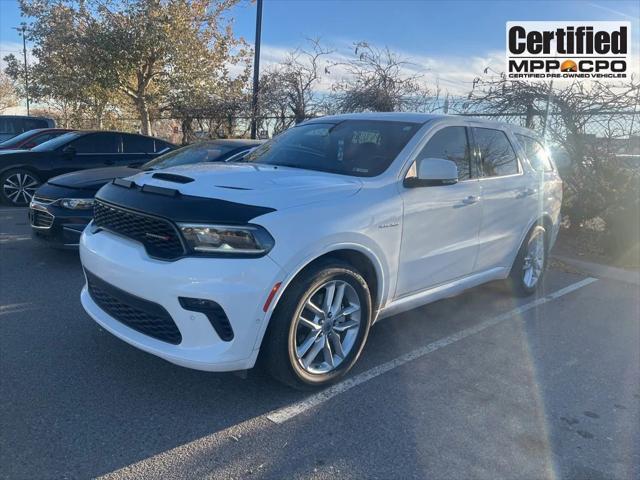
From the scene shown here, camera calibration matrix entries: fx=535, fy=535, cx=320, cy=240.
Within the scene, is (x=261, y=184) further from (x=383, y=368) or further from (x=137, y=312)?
(x=383, y=368)

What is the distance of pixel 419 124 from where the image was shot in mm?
4254

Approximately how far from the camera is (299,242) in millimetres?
3053

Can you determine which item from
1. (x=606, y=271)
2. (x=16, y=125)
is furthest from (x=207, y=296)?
(x=16, y=125)

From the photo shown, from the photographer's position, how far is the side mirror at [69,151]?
937 cm

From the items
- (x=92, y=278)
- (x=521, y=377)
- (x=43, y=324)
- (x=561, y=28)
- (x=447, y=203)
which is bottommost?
(x=521, y=377)

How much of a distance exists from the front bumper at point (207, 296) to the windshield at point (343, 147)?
1.34 m

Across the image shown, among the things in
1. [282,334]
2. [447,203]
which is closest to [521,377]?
[447,203]

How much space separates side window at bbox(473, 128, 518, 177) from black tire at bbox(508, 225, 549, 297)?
0.78 metres

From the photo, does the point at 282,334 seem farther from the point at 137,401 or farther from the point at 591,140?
the point at 591,140

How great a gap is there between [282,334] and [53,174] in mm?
8169

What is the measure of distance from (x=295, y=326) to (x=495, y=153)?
9.37ft

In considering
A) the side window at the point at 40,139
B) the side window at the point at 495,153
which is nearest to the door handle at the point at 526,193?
the side window at the point at 495,153

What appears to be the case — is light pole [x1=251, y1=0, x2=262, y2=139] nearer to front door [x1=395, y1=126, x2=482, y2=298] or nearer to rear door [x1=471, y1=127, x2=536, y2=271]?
rear door [x1=471, y1=127, x2=536, y2=271]

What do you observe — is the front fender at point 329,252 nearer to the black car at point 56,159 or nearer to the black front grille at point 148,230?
the black front grille at point 148,230
